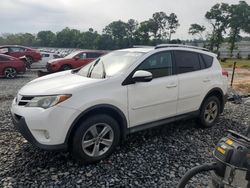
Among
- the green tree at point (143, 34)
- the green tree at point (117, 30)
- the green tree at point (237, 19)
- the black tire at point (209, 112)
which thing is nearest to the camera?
the black tire at point (209, 112)

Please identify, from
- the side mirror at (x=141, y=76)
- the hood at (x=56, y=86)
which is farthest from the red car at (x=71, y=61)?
the side mirror at (x=141, y=76)

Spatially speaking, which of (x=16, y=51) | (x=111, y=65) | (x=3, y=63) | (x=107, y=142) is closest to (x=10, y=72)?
(x=3, y=63)

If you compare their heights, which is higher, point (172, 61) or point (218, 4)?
point (218, 4)

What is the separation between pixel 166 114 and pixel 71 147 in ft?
5.92

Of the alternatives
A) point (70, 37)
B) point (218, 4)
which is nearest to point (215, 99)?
point (218, 4)

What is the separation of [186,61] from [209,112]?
4.16ft

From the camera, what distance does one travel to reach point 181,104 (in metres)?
4.79

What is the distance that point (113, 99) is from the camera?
3.80 m

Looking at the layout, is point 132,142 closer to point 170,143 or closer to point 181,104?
point 170,143

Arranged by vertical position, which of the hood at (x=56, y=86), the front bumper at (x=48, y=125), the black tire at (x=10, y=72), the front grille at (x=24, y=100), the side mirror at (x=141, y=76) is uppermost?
the side mirror at (x=141, y=76)

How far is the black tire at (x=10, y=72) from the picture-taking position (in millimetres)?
12938

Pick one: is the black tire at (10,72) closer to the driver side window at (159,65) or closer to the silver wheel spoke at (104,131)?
→ the driver side window at (159,65)

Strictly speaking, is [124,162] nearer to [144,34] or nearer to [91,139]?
[91,139]

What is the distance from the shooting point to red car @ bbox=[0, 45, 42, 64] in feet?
55.4
